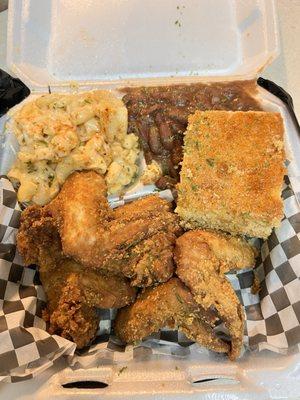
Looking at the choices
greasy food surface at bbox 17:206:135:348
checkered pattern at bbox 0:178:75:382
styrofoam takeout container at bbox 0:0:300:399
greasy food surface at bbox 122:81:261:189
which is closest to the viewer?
checkered pattern at bbox 0:178:75:382

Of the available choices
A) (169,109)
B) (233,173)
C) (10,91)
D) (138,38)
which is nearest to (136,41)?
(138,38)

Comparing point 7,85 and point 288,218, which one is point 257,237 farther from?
point 7,85

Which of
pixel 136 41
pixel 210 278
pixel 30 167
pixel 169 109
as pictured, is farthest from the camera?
pixel 136 41

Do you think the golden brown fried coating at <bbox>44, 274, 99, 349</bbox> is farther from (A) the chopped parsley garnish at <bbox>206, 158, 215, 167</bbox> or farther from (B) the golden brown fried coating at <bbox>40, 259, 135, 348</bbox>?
(A) the chopped parsley garnish at <bbox>206, 158, 215, 167</bbox>

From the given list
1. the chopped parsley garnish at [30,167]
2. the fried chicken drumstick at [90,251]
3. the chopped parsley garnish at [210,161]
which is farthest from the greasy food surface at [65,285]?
the chopped parsley garnish at [210,161]

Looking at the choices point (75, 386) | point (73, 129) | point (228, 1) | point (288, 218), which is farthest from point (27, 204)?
point (228, 1)

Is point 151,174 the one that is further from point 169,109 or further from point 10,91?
point 10,91

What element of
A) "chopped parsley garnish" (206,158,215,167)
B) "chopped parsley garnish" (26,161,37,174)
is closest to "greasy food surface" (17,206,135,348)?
"chopped parsley garnish" (26,161,37,174)
